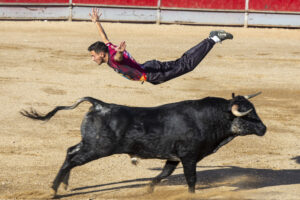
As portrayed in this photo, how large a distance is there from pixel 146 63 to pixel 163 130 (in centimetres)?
133

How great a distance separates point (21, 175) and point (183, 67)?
279 cm

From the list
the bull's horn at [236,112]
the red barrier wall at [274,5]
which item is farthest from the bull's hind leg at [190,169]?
the red barrier wall at [274,5]

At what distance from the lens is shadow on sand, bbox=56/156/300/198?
30.8ft

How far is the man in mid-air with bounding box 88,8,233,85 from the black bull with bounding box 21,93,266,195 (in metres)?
0.76

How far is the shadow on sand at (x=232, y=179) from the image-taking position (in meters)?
9.39

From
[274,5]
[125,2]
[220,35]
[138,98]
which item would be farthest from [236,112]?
[274,5]

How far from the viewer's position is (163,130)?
853 centimetres

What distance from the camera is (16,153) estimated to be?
10.7 metres

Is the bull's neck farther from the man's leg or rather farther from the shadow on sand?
the man's leg

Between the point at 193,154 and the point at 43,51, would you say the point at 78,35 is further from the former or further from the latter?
the point at 193,154

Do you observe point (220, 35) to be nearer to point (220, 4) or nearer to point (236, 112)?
point (236, 112)

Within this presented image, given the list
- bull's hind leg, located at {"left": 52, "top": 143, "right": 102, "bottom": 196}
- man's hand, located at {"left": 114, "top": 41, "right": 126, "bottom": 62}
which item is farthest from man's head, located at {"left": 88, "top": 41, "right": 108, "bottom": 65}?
bull's hind leg, located at {"left": 52, "top": 143, "right": 102, "bottom": 196}

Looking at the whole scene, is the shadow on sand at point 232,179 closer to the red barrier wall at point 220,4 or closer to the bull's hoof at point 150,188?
the bull's hoof at point 150,188

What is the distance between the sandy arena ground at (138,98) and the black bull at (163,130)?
60 centimetres
